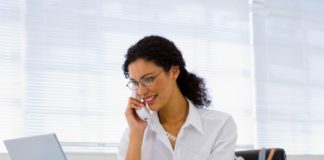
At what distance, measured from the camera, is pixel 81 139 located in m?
2.77

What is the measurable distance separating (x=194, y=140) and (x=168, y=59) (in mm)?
345

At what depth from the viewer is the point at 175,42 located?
317 centimetres

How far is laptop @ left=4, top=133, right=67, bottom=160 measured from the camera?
1.39 meters

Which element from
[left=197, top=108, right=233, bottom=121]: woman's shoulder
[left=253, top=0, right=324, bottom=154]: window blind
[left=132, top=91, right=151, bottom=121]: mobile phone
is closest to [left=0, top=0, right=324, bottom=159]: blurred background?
[left=253, top=0, right=324, bottom=154]: window blind

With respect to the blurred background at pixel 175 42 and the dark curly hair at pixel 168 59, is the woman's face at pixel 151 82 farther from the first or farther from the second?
the blurred background at pixel 175 42

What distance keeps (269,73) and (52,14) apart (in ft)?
5.86

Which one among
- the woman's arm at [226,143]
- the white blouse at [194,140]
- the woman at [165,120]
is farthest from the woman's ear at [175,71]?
the woman's arm at [226,143]

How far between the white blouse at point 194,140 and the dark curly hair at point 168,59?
12 centimetres

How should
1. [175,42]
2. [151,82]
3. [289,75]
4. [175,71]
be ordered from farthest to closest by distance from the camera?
[289,75] → [175,42] → [175,71] → [151,82]

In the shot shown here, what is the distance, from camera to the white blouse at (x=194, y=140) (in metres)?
1.72

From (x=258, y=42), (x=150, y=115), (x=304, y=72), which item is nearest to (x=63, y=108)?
(x=150, y=115)

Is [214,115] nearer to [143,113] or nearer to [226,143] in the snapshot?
[226,143]

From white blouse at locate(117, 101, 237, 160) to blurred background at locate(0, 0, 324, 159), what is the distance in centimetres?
104

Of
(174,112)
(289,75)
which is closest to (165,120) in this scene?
(174,112)
